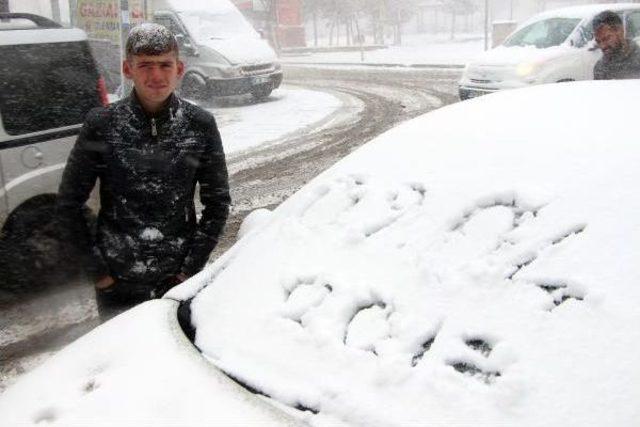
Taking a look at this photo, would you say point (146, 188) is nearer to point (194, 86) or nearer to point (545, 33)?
point (545, 33)

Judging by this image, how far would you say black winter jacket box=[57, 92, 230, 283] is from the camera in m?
2.21

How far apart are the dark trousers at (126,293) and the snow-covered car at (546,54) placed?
25.9 ft

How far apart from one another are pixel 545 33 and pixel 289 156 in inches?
192

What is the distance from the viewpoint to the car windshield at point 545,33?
31.3ft

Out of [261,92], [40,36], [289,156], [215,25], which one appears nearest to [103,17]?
[215,25]

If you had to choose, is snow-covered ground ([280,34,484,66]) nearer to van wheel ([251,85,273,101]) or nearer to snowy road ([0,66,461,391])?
snowy road ([0,66,461,391])

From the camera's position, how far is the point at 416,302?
4.92 feet

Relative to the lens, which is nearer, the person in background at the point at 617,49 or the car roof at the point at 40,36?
the car roof at the point at 40,36

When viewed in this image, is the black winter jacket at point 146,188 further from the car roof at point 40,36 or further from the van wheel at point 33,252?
the car roof at point 40,36

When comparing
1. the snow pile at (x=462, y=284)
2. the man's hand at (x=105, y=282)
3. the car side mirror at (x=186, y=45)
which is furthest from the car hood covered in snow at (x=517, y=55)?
the man's hand at (x=105, y=282)

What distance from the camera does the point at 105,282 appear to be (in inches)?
93.0

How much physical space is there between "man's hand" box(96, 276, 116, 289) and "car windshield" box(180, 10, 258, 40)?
37.2ft

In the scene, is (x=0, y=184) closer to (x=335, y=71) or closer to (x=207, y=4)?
(x=207, y=4)

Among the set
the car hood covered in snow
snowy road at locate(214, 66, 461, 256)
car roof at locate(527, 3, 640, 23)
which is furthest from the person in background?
car roof at locate(527, 3, 640, 23)
